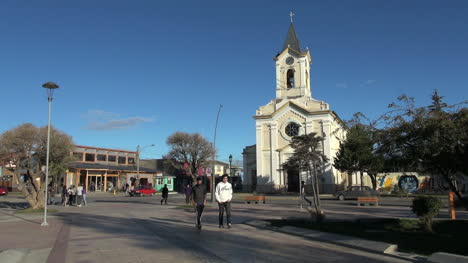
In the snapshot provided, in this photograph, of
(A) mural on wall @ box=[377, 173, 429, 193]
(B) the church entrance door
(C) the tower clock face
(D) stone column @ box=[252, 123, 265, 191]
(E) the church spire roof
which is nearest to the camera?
(A) mural on wall @ box=[377, 173, 429, 193]

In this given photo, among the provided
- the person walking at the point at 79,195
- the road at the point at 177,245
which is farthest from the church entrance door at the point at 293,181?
the road at the point at 177,245

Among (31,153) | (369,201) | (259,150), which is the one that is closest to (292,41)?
(259,150)

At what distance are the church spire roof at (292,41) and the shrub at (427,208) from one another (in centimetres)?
4002

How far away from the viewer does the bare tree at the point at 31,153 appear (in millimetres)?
20578

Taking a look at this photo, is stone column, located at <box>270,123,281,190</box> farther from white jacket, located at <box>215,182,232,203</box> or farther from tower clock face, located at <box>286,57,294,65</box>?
white jacket, located at <box>215,182,232,203</box>

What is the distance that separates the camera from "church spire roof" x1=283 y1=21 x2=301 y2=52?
49375mm

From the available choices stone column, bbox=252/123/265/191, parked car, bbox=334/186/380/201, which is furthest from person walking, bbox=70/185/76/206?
stone column, bbox=252/123/265/191

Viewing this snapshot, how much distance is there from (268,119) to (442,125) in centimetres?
3804

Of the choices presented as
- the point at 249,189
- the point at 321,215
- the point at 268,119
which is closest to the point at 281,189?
the point at 249,189

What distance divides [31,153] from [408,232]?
20227mm

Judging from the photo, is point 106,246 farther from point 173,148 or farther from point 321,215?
point 173,148

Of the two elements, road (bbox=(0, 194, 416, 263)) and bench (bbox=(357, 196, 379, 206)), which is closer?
road (bbox=(0, 194, 416, 263))

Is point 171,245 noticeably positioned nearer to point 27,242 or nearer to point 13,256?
point 13,256

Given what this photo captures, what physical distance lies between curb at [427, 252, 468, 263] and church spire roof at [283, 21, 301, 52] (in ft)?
144
